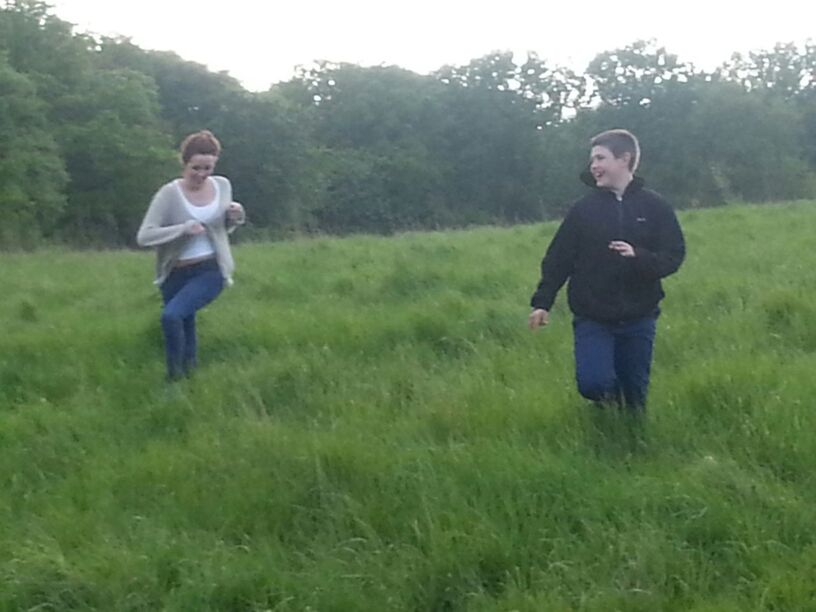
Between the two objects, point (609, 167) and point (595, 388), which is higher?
point (609, 167)

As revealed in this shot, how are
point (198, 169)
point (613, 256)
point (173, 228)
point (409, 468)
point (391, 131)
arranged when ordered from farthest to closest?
1. point (391, 131)
2. point (198, 169)
3. point (173, 228)
4. point (613, 256)
5. point (409, 468)

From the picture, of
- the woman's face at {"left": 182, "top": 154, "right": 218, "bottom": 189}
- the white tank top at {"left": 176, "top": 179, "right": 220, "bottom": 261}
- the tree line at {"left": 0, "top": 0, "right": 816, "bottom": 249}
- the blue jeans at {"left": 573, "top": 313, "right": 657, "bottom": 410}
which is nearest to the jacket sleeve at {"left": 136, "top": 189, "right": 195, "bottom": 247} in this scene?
the white tank top at {"left": 176, "top": 179, "right": 220, "bottom": 261}

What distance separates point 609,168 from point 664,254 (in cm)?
A: 51

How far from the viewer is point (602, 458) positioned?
4555 millimetres

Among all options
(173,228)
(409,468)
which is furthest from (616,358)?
(173,228)

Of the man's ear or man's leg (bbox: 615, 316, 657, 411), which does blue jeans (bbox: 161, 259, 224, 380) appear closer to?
man's leg (bbox: 615, 316, 657, 411)

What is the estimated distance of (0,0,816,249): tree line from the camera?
124ft

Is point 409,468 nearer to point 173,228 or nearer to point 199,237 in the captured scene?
point 173,228

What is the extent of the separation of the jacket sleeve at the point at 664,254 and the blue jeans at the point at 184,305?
329 cm

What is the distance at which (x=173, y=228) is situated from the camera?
6.83 meters

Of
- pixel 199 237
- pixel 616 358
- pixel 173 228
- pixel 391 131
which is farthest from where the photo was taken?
pixel 391 131

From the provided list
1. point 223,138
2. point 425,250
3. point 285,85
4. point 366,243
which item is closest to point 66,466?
point 425,250

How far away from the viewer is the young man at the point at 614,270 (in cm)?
495

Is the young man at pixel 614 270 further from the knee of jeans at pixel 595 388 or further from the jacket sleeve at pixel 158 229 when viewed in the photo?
the jacket sleeve at pixel 158 229
